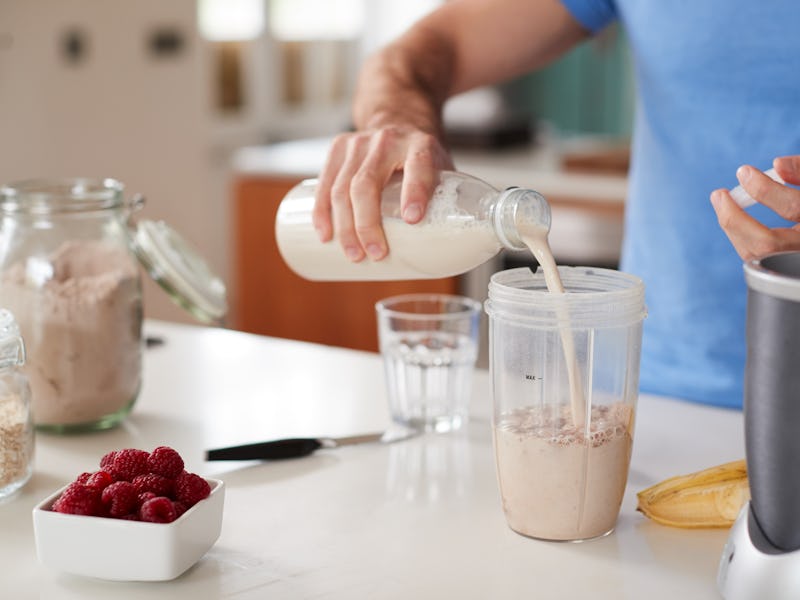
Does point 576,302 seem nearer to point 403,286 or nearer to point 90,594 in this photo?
point 90,594

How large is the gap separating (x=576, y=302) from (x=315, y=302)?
8.26 ft

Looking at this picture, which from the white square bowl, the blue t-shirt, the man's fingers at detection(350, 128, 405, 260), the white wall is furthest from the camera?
the white wall

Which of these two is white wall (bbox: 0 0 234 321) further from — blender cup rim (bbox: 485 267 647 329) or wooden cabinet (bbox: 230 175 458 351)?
blender cup rim (bbox: 485 267 647 329)

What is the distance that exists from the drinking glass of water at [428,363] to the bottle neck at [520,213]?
0.96 feet

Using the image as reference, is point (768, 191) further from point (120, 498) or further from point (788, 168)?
point (120, 498)

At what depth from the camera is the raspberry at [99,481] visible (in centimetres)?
83

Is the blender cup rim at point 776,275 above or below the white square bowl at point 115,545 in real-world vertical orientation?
above

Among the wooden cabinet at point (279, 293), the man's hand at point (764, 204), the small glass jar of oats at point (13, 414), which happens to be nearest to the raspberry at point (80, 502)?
the small glass jar of oats at point (13, 414)

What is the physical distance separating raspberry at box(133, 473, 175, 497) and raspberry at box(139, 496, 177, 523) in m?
0.02

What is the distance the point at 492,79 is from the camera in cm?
166

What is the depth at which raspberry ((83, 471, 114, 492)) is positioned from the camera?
83 centimetres

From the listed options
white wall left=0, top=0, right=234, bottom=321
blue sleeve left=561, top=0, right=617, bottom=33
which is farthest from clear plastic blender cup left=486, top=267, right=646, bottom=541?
white wall left=0, top=0, right=234, bottom=321

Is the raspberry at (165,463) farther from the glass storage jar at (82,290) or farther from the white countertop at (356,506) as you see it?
the glass storage jar at (82,290)

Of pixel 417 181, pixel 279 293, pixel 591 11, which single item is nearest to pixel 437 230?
pixel 417 181
